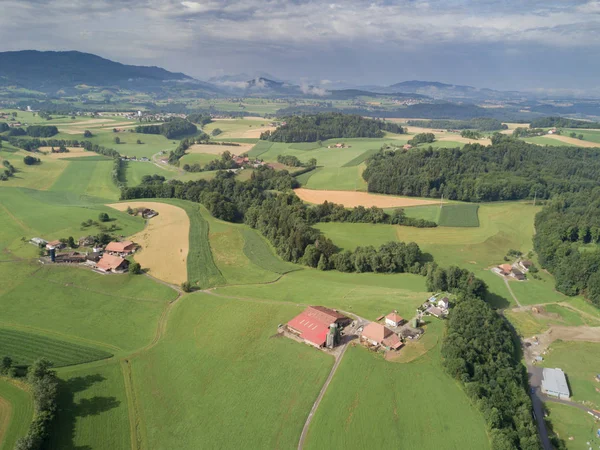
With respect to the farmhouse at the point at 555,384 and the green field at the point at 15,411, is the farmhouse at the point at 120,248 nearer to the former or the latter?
the green field at the point at 15,411

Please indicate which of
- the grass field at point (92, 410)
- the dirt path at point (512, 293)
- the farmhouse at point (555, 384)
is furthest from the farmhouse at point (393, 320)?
the grass field at point (92, 410)

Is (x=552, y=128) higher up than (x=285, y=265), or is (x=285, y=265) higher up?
(x=552, y=128)

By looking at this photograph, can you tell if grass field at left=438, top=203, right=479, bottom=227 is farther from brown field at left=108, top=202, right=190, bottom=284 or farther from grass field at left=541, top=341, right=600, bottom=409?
brown field at left=108, top=202, right=190, bottom=284

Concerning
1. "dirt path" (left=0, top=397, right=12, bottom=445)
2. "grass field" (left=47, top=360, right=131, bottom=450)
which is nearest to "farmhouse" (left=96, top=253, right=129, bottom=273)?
"grass field" (left=47, top=360, right=131, bottom=450)

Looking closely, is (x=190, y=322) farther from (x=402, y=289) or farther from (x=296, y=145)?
(x=296, y=145)

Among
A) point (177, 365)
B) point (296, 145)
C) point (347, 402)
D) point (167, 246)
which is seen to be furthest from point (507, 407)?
point (296, 145)

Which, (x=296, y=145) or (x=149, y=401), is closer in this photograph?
(x=149, y=401)

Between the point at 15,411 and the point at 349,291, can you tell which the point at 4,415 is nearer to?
the point at 15,411
